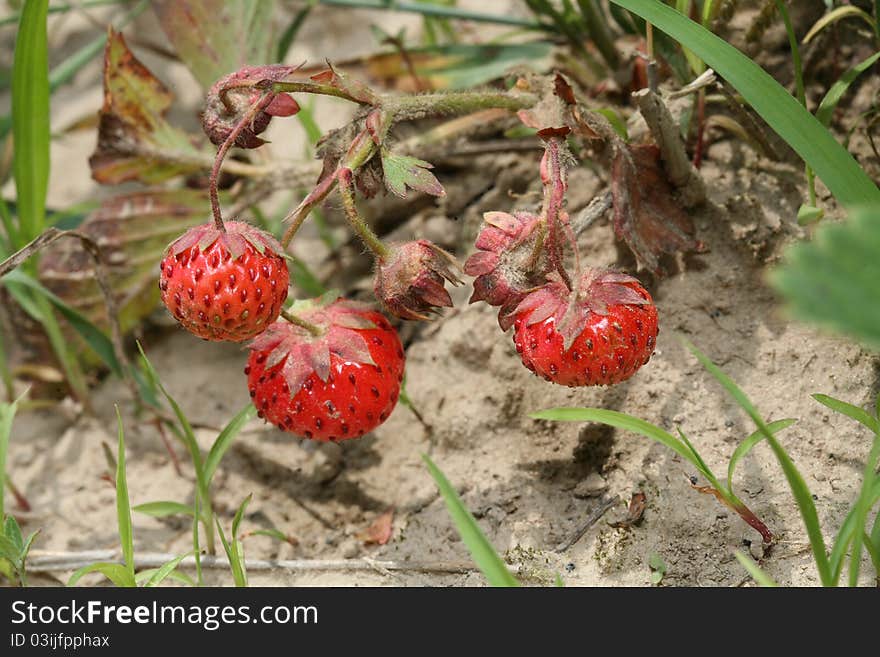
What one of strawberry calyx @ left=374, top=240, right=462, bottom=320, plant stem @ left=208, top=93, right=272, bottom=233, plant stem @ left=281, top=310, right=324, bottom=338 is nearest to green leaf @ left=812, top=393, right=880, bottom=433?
strawberry calyx @ left=374, top=240, right=462, bottom=320

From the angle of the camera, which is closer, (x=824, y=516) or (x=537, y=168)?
(x=824, y=516)

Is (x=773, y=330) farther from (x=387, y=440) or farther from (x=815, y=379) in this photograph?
(x=387, y=440)

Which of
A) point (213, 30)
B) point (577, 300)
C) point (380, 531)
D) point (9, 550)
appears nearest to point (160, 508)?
point (9, 550)

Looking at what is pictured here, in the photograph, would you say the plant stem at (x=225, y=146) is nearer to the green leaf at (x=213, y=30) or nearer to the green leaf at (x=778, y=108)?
the green leaf at (x=778, y=108)

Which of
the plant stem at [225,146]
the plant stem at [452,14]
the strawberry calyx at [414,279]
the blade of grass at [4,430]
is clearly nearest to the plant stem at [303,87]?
the plant stem at [225,146]
